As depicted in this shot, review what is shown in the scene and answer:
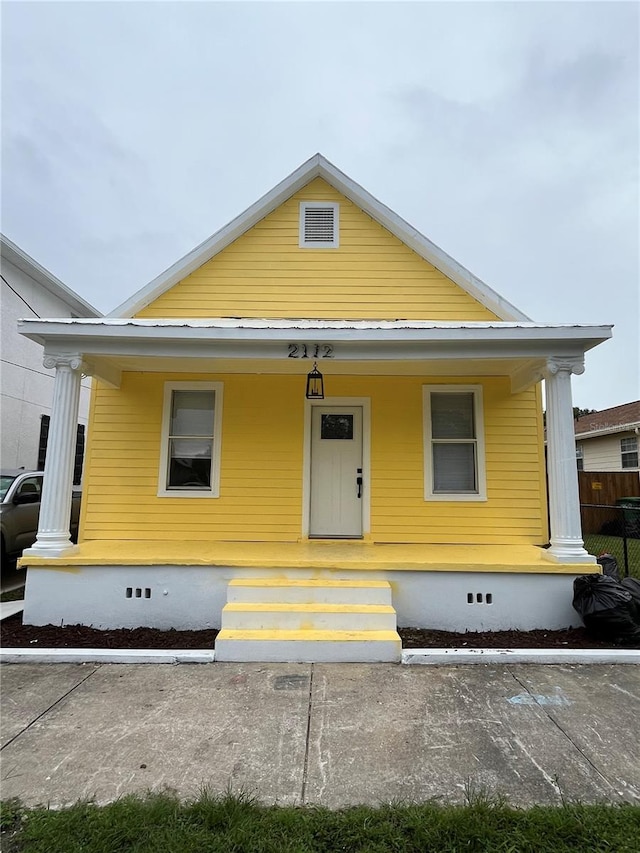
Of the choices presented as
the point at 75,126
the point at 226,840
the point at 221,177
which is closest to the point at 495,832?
the point at 226,840

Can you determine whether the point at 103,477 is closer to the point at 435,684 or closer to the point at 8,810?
the point at 8,810

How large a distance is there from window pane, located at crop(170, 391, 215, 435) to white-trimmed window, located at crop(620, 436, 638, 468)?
15.7m

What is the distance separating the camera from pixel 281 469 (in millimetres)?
6465

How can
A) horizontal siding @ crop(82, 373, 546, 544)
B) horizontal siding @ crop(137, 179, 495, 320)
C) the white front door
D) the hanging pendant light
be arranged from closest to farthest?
the hanging pendant light < horizontal siding @ crop(82, 373, 546, 544) < the white front door < horizontal siding @ crop(137, 179, 495, 320)

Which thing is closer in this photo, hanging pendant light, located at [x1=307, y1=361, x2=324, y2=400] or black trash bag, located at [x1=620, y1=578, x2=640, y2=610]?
black trash bag, located at [x1=620, y1=578, x2=640, y2=610]

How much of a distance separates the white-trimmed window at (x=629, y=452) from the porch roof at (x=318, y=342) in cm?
1297

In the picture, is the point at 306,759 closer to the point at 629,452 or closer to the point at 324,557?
the point at 324,557

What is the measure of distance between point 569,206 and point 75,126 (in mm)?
13431

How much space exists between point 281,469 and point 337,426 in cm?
107

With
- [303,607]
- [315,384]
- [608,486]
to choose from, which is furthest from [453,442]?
[608,486]

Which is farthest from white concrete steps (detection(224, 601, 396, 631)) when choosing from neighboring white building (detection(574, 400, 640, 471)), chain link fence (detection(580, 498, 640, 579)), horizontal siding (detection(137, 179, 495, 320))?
neighboring white building (detection(574, 400, 640, 471))

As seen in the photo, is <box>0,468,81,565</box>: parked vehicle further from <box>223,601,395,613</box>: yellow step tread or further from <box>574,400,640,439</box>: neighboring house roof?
<box>574,400,640,439</box>: neighboring house roof

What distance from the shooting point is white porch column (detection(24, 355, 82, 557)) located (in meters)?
5.15

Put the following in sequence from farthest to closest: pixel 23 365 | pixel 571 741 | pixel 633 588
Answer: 1. pixel 23 365
2. pixel 633 588
3. pixel 571 741
